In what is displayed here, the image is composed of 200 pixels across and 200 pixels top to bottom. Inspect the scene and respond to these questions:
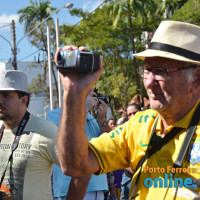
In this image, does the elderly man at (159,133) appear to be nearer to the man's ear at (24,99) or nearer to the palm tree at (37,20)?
the man's ear at (24,99)

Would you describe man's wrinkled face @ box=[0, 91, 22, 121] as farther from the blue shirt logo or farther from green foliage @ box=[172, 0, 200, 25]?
green foliage @ box=[172, 0, 200, 25]

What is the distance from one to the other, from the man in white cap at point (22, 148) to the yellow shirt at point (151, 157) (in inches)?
29.9

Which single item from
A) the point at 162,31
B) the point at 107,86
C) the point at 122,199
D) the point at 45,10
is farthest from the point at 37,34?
the point at 162,31

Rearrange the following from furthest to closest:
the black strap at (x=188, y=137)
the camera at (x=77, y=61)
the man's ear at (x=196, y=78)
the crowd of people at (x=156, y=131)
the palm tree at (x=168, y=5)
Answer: the palm tree at (x=168, y=5) → the man's ear at (x=196, y=78) → the black strap at (x=188, y=137) → the crowd of people at (x=156, y=131) → the camera at (x=77, y=61)

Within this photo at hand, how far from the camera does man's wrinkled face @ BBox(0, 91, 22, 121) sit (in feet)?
10.6

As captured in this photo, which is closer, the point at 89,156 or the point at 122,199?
the point at 89,156

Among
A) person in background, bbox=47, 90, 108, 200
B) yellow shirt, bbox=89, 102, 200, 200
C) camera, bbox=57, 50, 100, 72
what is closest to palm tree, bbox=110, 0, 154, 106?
person in background, bbox=47, 90, 108, 200

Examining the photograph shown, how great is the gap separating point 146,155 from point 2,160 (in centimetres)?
157

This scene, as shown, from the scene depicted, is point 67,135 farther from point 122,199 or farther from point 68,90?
point 122,199

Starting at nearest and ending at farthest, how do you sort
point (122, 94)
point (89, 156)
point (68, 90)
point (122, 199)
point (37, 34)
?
point (68, 90) → point (89, 156) → point (122, 199) → point (122, 94) → point (37, 34)

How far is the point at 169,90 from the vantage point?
1.95 metres

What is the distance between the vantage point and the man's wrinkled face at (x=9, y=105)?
10.6 feet

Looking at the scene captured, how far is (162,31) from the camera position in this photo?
2.11 m

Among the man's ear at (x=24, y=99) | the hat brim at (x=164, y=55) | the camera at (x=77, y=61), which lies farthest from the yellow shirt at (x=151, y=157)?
the man's ear at (x=24, y=99)
